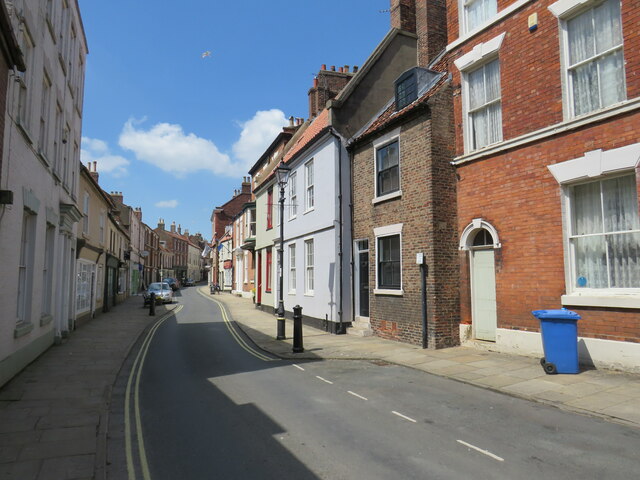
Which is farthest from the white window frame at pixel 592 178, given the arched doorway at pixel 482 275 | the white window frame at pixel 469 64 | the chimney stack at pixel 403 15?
the chimney stack at pixel 403 15

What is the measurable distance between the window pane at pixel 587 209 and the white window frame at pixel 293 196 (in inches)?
472

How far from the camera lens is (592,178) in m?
8.46

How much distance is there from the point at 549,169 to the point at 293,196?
1220 centimetres

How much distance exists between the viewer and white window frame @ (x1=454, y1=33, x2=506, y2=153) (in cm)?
1076

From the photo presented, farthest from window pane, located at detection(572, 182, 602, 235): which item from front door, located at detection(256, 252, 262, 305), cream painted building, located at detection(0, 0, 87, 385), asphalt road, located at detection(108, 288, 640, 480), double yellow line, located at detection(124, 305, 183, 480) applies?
front door, located at detection(256, 252, 262, 305)

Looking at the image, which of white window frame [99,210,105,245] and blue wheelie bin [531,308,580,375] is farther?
white window frame [99,210,105,245]

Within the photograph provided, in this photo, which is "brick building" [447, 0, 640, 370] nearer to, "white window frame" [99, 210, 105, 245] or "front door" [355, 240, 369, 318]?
"front door" [355, 240, 369, 318]

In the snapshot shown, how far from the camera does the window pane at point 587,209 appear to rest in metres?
8.57

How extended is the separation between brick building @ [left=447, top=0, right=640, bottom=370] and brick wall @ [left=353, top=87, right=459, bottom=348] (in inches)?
13.6

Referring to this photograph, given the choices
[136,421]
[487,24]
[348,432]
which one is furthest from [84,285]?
[487,24]

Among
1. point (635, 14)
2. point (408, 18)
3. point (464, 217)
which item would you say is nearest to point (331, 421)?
point (464, 217)

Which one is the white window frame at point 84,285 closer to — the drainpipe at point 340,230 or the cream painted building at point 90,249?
the cream painted building at point 90,249

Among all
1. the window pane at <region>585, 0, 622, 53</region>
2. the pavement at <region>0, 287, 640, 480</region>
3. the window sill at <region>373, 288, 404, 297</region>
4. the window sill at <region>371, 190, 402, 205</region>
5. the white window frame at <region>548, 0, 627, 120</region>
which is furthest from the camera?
the window sill at <region>371, 190, 402, 205</region>

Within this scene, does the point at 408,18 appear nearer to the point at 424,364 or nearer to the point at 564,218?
the point at 564,218
